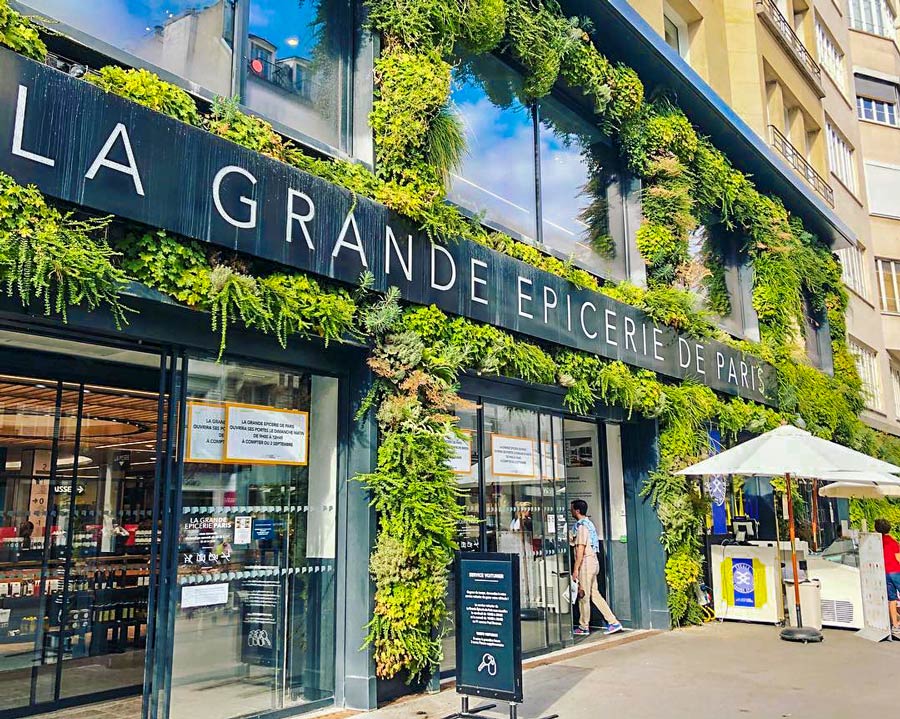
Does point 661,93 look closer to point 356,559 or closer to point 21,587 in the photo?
point 356,559

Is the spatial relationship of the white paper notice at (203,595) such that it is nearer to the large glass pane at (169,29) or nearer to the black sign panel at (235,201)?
the black sign panel at (235,201)

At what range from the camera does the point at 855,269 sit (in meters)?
26.5

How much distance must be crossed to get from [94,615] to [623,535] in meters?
7.15

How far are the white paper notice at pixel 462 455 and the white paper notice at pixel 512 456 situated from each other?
52 cm

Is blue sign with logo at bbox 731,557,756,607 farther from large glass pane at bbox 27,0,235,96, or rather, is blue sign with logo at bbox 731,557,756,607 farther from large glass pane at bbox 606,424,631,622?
large glass pane at bbox 27,0,235,96

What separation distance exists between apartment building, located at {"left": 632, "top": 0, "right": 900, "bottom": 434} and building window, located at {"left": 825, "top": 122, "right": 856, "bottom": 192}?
67 mm

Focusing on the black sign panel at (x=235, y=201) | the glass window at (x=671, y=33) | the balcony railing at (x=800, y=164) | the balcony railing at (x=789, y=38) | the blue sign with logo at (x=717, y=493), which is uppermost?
the balcony railing at (x=789, y=38)

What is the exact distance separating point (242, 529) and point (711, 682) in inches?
195

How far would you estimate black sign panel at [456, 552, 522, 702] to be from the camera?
6434 mm

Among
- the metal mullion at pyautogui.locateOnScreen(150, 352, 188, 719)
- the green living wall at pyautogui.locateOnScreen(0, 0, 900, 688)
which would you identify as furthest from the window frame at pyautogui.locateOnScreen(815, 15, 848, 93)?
the metal mullion at pyautogui.locateOnScreen(150, 352, 188, 719)

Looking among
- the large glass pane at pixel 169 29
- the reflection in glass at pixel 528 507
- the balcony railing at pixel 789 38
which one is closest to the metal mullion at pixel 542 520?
the reflection in glass at pixel 528 507

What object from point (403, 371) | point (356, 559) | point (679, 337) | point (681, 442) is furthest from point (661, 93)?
point (356, 559)

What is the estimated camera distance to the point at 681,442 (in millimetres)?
12672

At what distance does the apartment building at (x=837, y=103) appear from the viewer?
19391 millimetres
